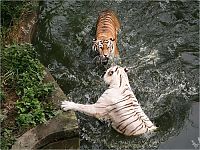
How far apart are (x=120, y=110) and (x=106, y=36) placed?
1.80m

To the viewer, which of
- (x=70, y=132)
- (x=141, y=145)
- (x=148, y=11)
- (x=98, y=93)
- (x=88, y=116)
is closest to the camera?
(x=70, y=132)

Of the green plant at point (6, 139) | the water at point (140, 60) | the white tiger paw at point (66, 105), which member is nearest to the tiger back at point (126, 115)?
the water at point (140, 60)

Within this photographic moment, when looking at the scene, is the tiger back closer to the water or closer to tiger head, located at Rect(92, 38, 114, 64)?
the water

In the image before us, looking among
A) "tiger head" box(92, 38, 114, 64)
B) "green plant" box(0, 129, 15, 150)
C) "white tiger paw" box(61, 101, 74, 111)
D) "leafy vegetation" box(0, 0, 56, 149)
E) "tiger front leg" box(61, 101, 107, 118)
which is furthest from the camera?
"tiger head" box(92, 38, 114, 64)

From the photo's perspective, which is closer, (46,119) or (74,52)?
(46,119)

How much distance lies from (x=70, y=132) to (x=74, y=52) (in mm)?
2230

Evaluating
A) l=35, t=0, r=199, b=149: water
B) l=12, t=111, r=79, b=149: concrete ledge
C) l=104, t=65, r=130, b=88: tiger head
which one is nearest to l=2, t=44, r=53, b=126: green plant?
l=12, t=111, r=79, b=149: concrete ledge

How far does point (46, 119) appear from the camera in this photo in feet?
17.1

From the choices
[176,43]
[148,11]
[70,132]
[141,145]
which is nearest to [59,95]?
[70,132]

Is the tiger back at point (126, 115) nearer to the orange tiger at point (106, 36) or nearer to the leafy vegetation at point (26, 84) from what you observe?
the leafy vegetation at point (26, 84)

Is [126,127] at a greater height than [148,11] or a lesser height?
lesser

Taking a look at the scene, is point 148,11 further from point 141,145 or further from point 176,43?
point 141,145

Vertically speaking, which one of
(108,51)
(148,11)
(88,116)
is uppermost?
(148,11)

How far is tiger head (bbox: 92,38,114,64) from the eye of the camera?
6.59 m
